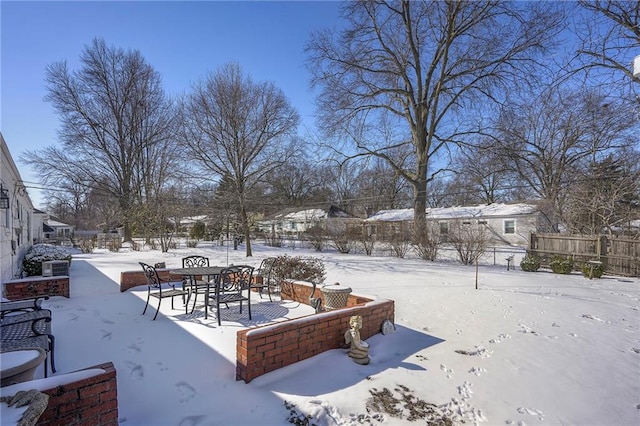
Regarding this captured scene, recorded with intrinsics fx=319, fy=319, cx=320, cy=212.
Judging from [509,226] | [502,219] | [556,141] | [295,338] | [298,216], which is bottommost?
[295,338]

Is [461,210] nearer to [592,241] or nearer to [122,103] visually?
[592,241]

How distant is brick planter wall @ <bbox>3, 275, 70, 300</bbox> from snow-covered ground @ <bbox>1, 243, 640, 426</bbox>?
0.36 m

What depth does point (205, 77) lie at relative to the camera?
18047 millimetres

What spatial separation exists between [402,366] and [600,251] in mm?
11000

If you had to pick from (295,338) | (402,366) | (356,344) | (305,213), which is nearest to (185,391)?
(295,338)

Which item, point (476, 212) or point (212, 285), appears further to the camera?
point (476, 212)

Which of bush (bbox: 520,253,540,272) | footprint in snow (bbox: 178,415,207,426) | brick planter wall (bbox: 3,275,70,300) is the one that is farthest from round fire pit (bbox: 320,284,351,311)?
bush (bbox: 520,253,540,272)

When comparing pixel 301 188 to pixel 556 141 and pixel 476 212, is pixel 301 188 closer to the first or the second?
pixel 476 212

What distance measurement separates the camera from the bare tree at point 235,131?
678 inches

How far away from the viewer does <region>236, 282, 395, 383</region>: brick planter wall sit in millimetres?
3268

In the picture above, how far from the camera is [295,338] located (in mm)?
3639

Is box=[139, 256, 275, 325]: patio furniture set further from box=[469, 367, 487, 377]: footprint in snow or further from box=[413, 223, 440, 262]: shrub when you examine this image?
box=[413, 223, 440, 262]: shrub

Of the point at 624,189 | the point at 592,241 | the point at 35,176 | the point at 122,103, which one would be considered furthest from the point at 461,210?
the point at 35,176

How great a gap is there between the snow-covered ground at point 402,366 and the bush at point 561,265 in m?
4.68
